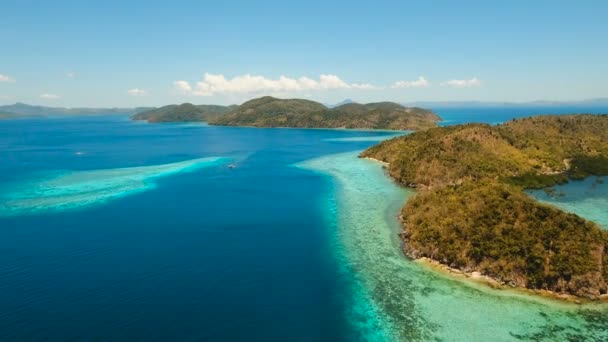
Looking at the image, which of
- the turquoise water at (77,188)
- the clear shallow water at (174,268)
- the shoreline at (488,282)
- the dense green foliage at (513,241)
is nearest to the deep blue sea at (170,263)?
the clear shallow water at (174,268)

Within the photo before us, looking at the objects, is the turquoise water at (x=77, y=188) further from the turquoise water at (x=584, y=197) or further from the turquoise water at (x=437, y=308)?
the turquoise water at (x=584, y=197)

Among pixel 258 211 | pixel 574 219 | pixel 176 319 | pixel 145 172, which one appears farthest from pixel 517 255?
pixel 145 172

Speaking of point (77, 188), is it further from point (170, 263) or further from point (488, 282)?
point (488, 282)

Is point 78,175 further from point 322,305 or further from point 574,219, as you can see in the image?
point 574,219

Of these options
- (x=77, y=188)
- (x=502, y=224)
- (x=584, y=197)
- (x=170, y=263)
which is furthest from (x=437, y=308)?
(x=77, y=188)

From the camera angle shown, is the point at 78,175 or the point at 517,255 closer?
the point at 517,255

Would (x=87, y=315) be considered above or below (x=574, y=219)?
below
